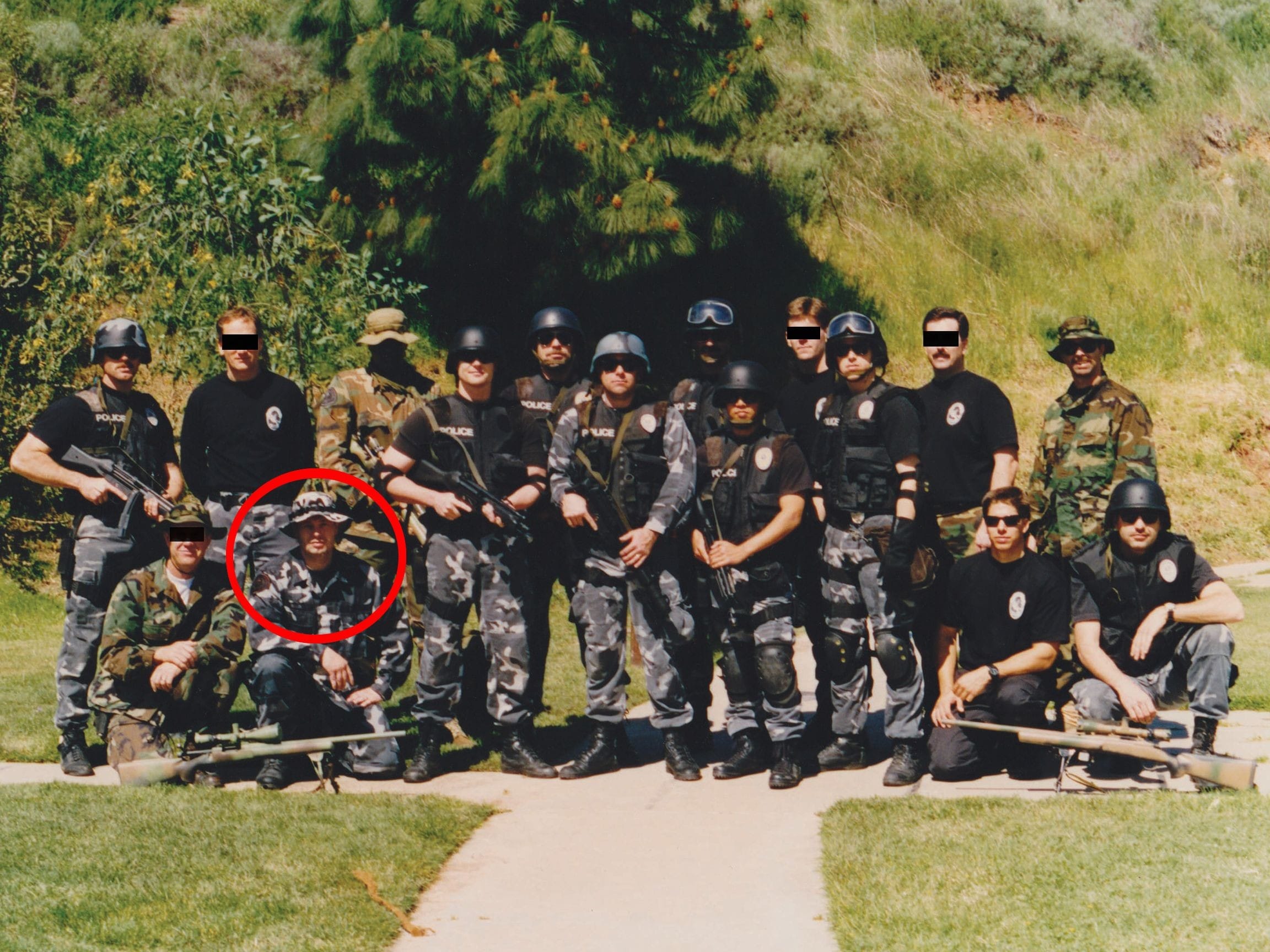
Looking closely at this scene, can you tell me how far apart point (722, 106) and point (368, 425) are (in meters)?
5.93

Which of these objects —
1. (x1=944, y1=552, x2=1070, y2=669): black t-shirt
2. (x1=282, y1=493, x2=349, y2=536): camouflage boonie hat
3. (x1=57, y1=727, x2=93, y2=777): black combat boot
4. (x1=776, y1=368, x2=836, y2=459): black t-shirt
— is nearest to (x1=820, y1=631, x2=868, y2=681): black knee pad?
(x1=944, y1=552, x2=1070, y2=669): black t-shirt

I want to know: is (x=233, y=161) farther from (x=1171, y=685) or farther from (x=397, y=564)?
(x=1171, y=685)

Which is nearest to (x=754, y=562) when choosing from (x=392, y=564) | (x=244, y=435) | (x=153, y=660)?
(x=392, y=564)

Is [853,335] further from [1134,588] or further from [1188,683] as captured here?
[1188,683]

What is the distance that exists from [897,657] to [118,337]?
4242 mm

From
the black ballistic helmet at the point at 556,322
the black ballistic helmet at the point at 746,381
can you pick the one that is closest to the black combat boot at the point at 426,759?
the black ballistic helmet at the point at 556,322

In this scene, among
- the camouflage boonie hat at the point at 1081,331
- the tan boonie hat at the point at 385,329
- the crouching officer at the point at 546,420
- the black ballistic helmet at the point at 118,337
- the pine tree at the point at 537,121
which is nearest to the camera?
the crouching officer at the point at 546,420

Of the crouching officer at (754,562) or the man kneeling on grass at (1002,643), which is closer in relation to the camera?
the man kneeling on grass at (1002,643)

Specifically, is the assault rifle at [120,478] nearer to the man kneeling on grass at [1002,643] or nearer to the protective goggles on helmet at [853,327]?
the protective goggles on helmet at [853,327]

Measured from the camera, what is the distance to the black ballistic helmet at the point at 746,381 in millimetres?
7027

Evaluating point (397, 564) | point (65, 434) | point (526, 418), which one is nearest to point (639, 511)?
point (526, 418)

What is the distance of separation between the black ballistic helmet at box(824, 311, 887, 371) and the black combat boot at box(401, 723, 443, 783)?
8.90 feet

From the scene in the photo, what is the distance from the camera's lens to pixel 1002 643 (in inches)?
275

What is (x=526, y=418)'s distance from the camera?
7.41 meters
